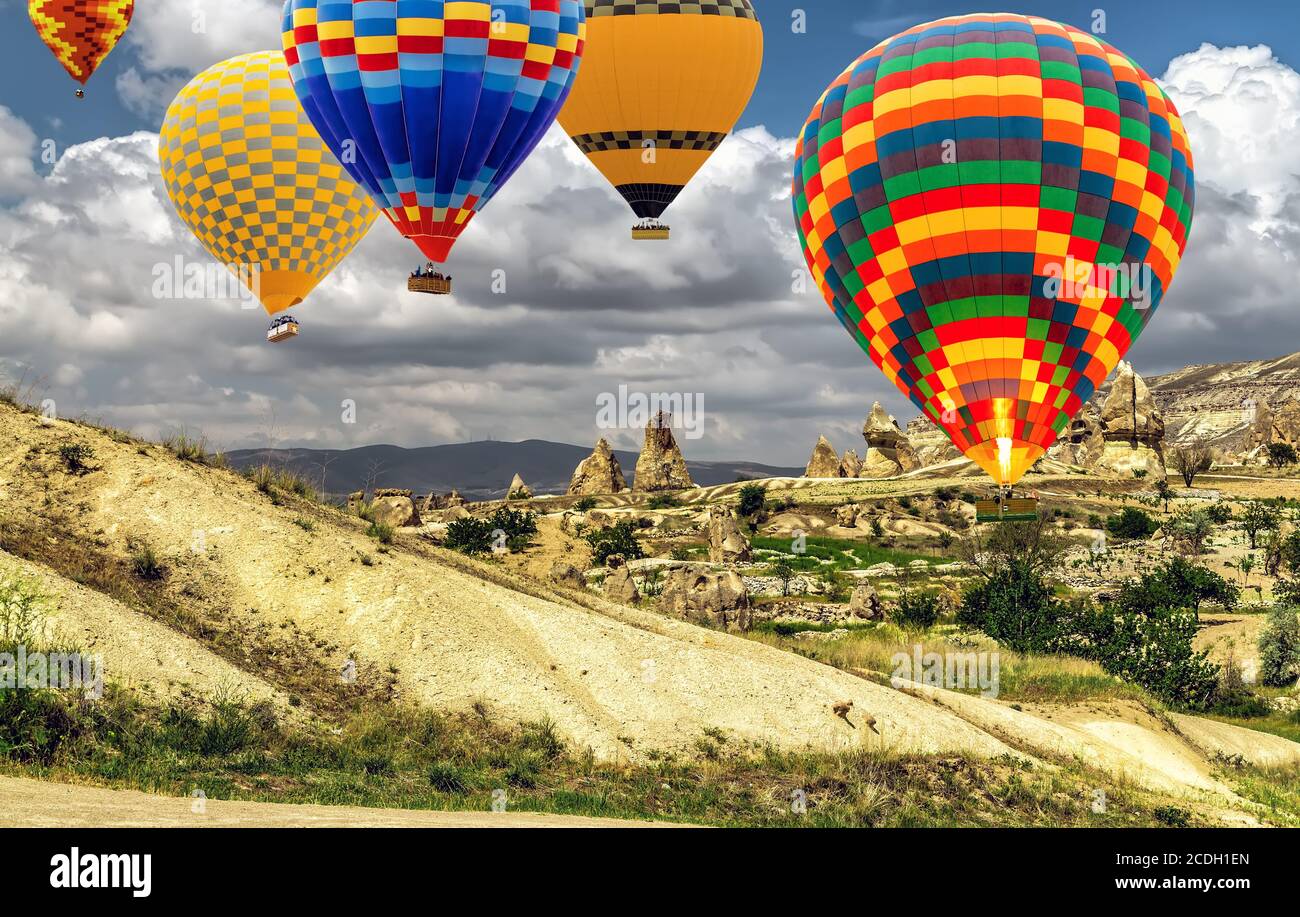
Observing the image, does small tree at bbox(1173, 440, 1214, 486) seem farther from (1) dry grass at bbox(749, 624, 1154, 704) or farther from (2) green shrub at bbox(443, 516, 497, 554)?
(1) dry grass at bbox(749, 624, 1154, 704)

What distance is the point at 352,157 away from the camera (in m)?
28.4

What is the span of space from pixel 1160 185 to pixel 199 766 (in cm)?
2196

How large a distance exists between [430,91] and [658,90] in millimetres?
11357

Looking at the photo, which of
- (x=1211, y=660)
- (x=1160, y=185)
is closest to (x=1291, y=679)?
(x=1211, y=660)

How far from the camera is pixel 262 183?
37.9 meters

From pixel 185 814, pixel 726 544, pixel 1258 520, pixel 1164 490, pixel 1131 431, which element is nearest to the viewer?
pixel 185 814

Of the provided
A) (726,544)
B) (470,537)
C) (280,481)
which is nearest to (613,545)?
(726,544)

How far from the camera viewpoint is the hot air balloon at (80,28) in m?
51.1

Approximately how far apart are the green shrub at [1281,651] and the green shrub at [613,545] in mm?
31386

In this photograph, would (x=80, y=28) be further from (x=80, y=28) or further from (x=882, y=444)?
(x=882, y=444)

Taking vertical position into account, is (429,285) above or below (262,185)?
below

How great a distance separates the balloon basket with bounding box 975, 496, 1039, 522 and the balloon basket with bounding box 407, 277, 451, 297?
42.0 ft
